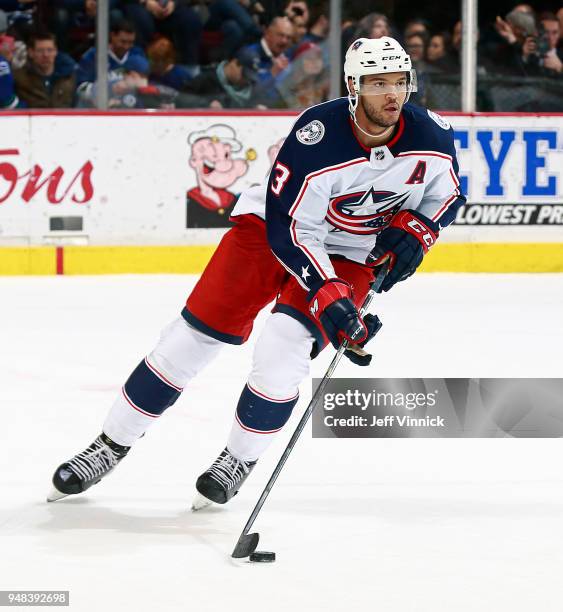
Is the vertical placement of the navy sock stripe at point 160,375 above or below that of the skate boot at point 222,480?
above

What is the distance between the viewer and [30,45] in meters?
6.89

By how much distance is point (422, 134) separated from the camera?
2.81 meters

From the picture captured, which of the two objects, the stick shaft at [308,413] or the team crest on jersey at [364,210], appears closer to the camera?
the stick shaft at [308,413]

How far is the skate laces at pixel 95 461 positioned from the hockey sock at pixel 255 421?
10.6 inches

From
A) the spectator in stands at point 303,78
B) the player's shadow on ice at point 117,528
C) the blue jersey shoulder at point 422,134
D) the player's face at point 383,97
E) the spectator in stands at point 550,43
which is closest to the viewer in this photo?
the player's shadow on ice at point 117,528

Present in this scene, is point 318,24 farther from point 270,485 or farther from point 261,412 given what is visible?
point 270,485

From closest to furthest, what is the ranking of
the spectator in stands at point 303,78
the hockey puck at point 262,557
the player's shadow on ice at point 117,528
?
the hockey puck at point 262,557
the player's shadow on ice at point 117,528
the spectator in stands at point 303,78

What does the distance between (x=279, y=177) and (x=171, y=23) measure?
4.43 meters

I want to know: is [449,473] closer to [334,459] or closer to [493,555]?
[334,459]

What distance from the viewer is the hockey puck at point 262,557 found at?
245 centimetres

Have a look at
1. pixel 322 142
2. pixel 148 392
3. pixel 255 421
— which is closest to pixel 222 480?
pixel 255 421

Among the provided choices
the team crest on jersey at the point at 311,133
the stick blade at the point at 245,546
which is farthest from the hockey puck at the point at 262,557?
the team crest on jersey at the point at 311,133

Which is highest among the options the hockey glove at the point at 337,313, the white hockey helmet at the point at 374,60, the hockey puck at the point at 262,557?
the white hockey helmet at the point at 374,60

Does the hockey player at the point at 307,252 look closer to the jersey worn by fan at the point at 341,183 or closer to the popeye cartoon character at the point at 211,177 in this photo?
the jersey worn by fan at the point at 341,183
